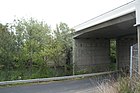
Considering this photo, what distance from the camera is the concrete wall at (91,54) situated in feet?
83.1

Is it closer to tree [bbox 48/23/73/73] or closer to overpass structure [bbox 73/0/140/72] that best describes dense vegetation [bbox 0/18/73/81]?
tree [bbox 48/23/73/73]

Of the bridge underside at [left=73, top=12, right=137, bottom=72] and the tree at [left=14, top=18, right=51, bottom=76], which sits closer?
the tree at [left=14, top=18, right=51, bottom=76]

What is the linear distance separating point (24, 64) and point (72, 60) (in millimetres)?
7405

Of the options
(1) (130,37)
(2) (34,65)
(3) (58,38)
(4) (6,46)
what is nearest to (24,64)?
(2) (34,65)

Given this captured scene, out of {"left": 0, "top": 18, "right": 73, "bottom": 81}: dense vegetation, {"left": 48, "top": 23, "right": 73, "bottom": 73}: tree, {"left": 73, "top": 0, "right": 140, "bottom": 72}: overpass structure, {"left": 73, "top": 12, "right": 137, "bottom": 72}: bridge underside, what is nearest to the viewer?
{"left": 0, "top": 18, "right": 73, "bottom": 81}: dense vegetation

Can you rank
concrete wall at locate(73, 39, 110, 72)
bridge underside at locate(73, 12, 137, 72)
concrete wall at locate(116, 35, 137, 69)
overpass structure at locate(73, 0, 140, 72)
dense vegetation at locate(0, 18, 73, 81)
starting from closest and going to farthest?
dense vegetation at locate(0, 18, 73, 81), overpass structure at locate(73, 0, 140, 72), bridge underside at locate(73, 12, 137, 72), concrete wall at locate(73, 39, 110, 72), concrete wall at locate(116, 35, 137, 69)

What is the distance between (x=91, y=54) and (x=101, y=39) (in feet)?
9.44

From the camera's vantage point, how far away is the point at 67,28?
22.8 meters

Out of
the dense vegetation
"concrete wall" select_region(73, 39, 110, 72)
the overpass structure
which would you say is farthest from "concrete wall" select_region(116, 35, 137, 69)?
the dense vegetation

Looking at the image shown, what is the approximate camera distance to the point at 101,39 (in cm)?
2833

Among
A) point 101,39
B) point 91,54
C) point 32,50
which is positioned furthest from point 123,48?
point 32,50

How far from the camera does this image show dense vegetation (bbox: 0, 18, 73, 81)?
1767cm

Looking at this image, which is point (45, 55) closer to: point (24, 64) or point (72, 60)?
point (24, 64)

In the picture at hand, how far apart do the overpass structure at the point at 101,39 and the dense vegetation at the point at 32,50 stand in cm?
271
